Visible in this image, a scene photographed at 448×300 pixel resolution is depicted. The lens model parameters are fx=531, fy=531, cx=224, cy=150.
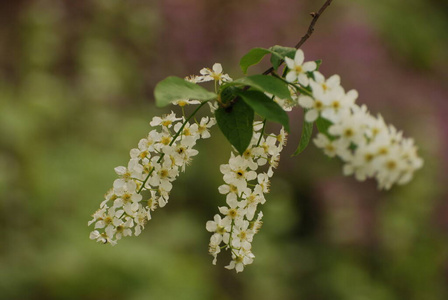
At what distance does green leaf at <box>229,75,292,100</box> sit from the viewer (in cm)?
60

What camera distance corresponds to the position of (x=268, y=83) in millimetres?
608

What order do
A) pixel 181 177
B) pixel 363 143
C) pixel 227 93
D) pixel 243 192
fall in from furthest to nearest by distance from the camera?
pixel 181 177 < pixel 243 192 < pixel 227 93 < pixel 363 143

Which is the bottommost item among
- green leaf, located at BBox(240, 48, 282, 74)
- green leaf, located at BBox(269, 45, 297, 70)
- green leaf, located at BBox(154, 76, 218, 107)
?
green leaf, located at BBox(154, 76, 218, 107)

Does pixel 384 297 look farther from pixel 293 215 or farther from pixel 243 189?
pixel 243 189

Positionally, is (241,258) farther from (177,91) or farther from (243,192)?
(177,91)

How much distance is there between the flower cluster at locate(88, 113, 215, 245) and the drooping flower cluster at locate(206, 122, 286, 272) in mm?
62

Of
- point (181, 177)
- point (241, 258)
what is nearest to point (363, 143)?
point (241, 258)

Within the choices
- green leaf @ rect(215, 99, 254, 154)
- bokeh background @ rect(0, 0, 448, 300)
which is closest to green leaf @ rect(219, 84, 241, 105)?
green leaf @ rect(215, 99, 254, 154)

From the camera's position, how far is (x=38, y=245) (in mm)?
2105

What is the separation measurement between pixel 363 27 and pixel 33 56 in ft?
7.41

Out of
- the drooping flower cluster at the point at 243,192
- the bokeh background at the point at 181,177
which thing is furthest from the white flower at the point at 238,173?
the bokeh background at the point at 181,177

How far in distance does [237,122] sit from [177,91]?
0.09 meters

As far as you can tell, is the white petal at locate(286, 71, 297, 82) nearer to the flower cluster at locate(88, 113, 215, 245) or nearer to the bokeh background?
the flower cluster at locate(88, 113, 215, 245)

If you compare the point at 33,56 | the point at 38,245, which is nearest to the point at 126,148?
the point at 38,245
